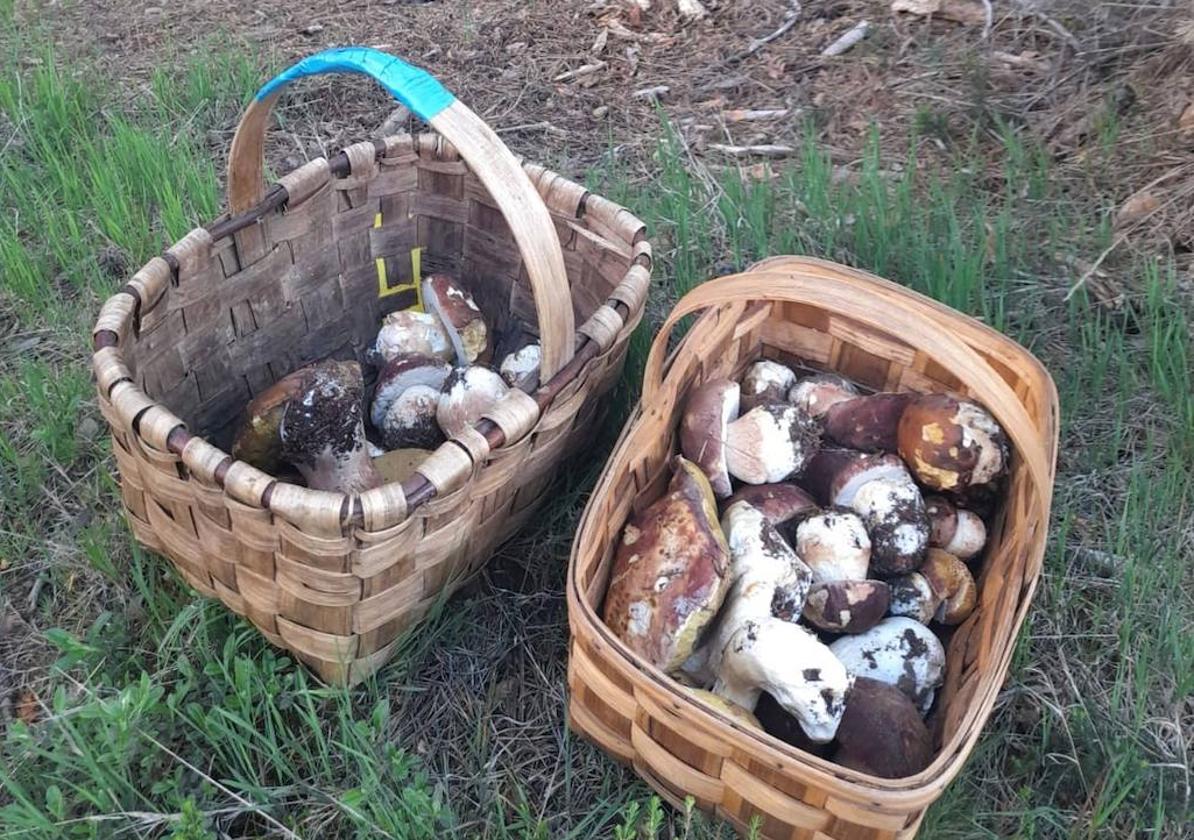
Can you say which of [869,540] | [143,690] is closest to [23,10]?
[143,690]

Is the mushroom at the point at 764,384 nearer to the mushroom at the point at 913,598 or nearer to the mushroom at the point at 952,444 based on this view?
the mushroom at the point at 952,444

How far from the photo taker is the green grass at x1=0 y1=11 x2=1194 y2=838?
4.18 ft

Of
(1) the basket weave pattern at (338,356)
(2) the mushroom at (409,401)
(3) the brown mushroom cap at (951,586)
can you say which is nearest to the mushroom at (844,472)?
(3) the brown mushroom cap at (951,586)

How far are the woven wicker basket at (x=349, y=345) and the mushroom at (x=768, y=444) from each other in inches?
9.4

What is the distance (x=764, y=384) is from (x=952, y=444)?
0.33 meters

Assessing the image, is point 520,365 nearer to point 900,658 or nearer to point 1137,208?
point 900,658

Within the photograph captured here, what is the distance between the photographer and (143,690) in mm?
1256

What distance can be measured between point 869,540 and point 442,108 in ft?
2.81

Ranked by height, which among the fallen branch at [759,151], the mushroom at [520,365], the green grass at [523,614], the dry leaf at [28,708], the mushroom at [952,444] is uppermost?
Answer: the mushroom at [952,444]

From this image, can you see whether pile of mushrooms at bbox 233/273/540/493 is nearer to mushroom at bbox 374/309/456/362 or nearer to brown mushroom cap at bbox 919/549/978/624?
mushroom at bbox 374/309/456/362

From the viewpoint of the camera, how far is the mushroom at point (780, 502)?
1451 millimetres

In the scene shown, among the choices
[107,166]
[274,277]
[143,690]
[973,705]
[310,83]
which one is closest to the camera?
[973,705]

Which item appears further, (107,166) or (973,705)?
(107,166)

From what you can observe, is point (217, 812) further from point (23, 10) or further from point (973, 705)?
point (23, 10)
